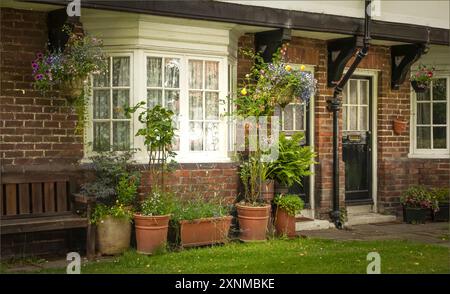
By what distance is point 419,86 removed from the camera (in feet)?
35.4

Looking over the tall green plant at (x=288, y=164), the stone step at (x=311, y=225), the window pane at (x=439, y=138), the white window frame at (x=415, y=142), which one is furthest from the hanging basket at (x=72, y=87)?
the window pane at (x=439, y=138)

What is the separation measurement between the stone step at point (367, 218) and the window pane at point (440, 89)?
7.93ft

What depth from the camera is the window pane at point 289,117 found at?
978cm

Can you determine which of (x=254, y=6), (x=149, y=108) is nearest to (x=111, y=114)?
(x=149, y=108)

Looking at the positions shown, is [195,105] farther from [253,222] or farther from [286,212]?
[286,212]

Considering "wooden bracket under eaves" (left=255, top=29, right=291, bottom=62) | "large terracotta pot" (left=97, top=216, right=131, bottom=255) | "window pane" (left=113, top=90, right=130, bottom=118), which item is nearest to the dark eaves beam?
"wooden bracket under eaves" (left=255, top=29, right=291, bottom=62)

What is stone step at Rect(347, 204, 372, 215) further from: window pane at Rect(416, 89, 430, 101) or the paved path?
window pane at Rect(416, 89, 430, 101)

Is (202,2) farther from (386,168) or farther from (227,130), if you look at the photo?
(386,168)

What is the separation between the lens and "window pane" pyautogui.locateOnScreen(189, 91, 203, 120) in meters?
8.34

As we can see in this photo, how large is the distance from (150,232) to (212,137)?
5.92 feet

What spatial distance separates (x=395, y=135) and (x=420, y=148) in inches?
27.5

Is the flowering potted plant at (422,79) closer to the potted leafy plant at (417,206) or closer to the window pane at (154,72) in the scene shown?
the potted leafy plant at (417,206)

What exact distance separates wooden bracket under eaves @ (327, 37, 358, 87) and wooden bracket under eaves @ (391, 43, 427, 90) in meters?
1.39

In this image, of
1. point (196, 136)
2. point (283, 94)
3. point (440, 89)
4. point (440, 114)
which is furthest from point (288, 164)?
point (440, 89)
